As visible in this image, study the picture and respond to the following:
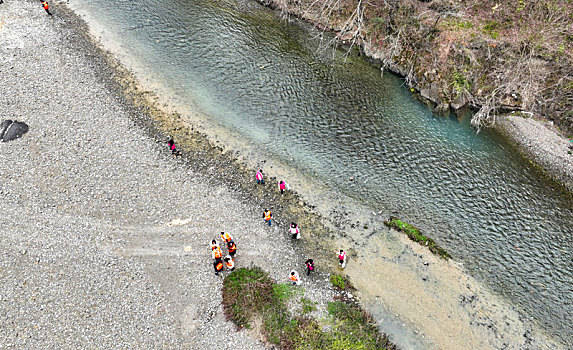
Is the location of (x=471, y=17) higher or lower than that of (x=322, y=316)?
higher

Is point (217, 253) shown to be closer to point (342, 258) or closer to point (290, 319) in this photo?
point (290, 319)

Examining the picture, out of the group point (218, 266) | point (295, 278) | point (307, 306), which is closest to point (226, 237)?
point (218, 266)

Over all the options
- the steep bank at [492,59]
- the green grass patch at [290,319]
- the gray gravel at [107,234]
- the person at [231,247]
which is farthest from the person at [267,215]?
the steep bank at [492,59]

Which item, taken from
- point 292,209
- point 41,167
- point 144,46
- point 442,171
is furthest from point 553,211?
point 144,46

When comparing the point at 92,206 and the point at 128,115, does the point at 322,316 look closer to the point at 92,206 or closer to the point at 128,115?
the point at 92,206

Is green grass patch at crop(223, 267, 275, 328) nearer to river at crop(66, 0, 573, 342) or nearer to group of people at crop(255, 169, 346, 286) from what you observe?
group of people at crop(255, 169, 346, 286)

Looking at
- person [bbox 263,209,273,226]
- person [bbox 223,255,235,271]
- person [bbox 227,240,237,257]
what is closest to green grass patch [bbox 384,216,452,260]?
person [bbox 263,209,273,226]

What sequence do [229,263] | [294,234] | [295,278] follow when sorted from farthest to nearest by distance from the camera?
[294,234]
[229,263]
[295,278]

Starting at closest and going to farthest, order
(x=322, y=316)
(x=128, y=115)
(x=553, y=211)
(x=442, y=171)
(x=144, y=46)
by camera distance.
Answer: (x=322, y=316), (x=553, y=211), (x=442, y=171), (x=128, y=115), (x=144, y=46)
